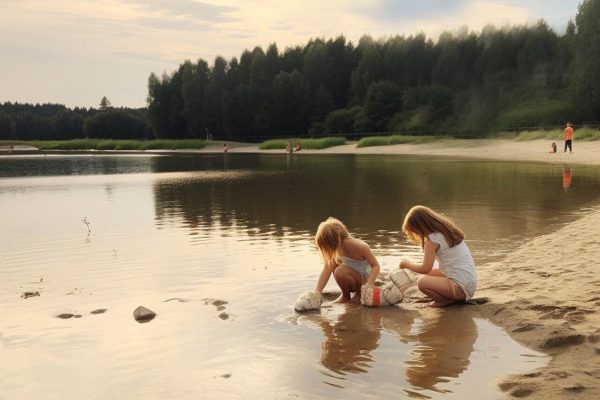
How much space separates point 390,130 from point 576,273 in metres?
86.9

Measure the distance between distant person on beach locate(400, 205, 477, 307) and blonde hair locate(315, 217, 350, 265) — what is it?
809 millimetres

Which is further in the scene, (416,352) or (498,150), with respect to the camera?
(498,150)

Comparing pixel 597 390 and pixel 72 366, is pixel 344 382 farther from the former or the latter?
pixel 72 366

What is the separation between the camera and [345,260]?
7.68 meters

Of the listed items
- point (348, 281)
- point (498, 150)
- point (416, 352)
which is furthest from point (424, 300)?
point (498, 150)

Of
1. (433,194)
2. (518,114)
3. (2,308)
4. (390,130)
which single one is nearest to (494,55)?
(390,130)

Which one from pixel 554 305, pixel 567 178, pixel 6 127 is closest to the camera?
pixel 554 305

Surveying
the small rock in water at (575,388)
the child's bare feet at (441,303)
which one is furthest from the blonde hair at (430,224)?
the small rock in water at (575,388)

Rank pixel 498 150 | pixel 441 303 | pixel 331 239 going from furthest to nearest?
1. pixel 498 150
2. pixel 331 239
3. pixel 441 303

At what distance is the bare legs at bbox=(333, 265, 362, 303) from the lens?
7.57m

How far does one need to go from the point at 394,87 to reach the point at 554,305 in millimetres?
97168

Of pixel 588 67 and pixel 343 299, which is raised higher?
pixel 588 67

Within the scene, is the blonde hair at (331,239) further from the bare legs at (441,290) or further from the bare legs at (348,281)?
the bare legs at (441,290)

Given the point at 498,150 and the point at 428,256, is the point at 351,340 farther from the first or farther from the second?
the point at 498,150
